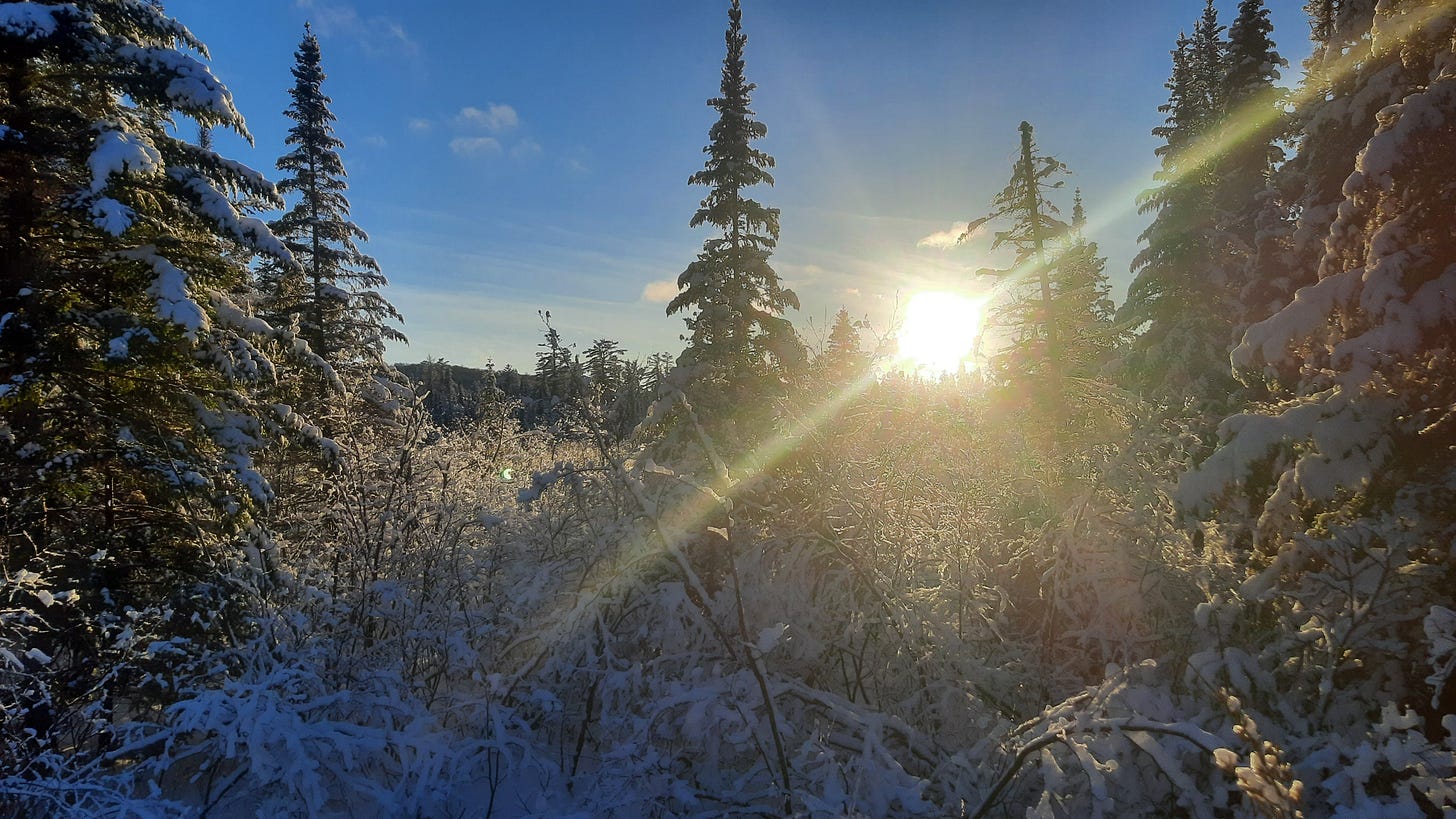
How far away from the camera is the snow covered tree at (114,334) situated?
7129 mm

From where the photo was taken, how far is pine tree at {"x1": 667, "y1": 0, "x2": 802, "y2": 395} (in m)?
14.6

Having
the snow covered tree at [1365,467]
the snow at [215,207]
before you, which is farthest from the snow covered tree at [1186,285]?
the snow at [215,207]

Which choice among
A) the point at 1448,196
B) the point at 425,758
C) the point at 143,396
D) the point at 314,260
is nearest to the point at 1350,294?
the point at 1448,196

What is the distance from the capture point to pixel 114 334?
7480 millimetres

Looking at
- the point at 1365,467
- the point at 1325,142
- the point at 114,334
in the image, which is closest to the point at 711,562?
the point at 1365,467

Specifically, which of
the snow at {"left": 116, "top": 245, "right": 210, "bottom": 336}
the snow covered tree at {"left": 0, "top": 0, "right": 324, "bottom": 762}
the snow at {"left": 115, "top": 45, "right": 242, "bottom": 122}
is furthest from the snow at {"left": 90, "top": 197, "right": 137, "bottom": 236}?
the snow at {"left": 115, "top": 45, "right": 242, "bottom": 122}

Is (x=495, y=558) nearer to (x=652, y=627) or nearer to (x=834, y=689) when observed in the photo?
(x=652, y=627)

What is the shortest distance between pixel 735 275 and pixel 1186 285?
14.1m

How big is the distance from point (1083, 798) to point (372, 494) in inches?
247

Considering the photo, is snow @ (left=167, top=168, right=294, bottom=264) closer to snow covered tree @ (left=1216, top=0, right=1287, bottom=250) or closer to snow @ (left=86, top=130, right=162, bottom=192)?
snow @ (left=86, top=130, right=162, bottom=192)

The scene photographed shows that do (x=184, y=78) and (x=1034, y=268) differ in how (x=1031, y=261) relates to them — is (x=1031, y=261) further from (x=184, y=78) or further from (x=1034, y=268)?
(x=184, y=78)

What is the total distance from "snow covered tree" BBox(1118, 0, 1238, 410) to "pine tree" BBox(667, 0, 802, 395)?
10.7m

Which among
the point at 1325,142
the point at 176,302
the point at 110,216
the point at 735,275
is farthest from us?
the point at 735,275

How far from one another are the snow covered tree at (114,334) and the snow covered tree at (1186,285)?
780 inches
